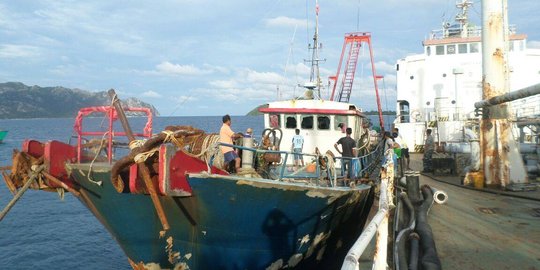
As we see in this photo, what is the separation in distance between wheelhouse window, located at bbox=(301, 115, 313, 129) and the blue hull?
5.35 metres

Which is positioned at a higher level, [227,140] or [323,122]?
[323,122]

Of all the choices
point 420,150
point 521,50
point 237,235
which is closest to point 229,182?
point 237,235

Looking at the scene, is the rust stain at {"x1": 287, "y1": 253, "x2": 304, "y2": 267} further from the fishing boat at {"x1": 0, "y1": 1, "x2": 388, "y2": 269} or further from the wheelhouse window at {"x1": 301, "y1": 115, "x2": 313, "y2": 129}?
the wheelhouse window at {"x1": 301, "y1": 115, "x2": 313, "y2": 129}

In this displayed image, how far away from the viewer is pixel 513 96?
1052cm

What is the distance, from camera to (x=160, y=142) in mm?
6418

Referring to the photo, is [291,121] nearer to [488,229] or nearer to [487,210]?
[487,210]

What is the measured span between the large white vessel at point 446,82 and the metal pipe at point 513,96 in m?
13.3

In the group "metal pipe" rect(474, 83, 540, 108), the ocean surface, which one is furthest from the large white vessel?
the ocean surface

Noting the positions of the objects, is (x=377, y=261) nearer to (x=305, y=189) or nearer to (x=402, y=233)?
(x=402, y=233)

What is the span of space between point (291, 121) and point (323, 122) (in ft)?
3.30

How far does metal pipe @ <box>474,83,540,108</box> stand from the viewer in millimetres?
9461

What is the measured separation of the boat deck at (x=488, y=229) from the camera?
19.3 feet

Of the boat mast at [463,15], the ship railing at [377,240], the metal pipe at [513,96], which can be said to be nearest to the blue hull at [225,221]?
the ship railing at [377,240]

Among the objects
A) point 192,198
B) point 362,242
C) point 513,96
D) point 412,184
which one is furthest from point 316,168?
point 362,242
